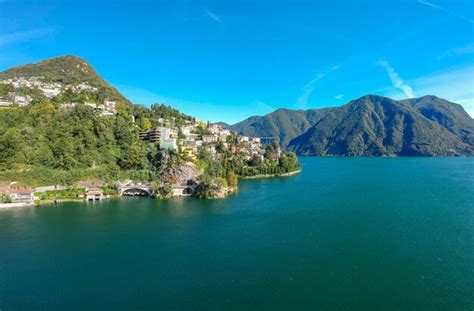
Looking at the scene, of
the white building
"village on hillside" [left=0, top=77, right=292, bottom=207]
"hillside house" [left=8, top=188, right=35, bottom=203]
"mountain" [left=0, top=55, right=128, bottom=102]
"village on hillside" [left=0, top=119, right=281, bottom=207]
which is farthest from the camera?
"mountain" [left=0, top=55, right=128, bottom=102]

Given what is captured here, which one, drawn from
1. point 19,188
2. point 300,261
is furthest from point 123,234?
point 19,188

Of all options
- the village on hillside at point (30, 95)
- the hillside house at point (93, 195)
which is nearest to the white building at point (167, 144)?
the hillside house at point (93, 195)

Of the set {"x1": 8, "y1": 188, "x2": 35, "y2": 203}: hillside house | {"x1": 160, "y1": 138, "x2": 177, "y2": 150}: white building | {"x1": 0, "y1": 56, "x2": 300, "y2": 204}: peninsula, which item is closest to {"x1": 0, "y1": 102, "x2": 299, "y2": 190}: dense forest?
{"x1": 0, "y1": 56, "x2": 300, "y2": 204}: peninsula

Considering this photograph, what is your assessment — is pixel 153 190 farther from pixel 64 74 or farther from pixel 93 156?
pixel 64 74

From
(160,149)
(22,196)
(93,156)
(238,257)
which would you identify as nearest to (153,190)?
(160,149)

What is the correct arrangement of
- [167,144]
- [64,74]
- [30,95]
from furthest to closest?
[64,74], [30,95], [167,144]

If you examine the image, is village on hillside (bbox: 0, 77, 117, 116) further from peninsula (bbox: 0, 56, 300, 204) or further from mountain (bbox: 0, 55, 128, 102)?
mountain (bbox: 0, 55, 128, 102)
